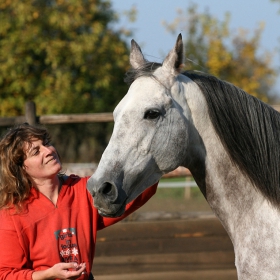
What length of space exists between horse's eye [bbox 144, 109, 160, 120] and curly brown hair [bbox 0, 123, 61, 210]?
1.99 feet

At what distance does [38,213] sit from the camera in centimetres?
264

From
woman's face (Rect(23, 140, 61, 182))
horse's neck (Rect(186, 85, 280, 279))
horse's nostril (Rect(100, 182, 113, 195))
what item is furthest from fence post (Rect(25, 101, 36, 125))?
horse's nostril (Rect(100, 182, 113, 195))

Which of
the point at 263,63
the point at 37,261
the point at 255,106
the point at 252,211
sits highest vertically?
the point at 255,106

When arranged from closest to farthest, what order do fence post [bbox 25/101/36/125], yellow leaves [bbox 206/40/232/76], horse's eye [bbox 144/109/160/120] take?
horse's eye [bbox 144/109/160/120] < fence post [bbox 25/101/36/125] < yellow leaves [bbox 206/40/232/76]

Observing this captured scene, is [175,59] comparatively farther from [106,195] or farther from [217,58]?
[217,58]

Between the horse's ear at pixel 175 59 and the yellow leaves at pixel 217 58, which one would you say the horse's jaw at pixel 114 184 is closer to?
the horse's ear at pixel 175 59

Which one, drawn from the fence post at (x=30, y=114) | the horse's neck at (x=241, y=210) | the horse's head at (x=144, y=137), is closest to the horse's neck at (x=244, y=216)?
the horse's neck at (x=241, y=210)

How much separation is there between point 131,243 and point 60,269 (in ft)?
10.1

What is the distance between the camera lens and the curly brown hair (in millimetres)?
2674

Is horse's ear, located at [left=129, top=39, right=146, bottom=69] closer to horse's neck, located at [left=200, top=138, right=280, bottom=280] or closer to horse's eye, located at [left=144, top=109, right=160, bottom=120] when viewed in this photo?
horse's eye, located at [left=144, top=109, right=160, bottom=120]

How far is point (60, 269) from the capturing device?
7.88 ft

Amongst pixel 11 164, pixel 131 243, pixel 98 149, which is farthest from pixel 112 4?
pixel 11 164

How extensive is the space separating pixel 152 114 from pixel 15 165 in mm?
777

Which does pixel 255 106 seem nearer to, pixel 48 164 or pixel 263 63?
pixel 48 164
